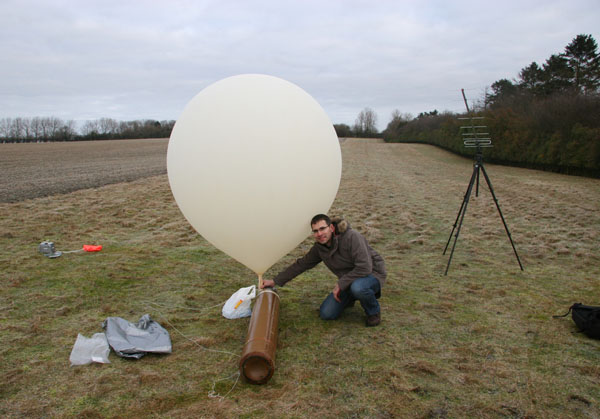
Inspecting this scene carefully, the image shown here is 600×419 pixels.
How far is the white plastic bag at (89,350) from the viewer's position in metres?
3.35

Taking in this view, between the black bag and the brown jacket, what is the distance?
76.8 inches

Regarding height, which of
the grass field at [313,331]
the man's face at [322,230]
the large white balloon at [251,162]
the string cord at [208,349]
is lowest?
the string cord at [208,349]

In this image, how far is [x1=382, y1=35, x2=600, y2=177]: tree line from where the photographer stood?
66.8 feet

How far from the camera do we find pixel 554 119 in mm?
22766

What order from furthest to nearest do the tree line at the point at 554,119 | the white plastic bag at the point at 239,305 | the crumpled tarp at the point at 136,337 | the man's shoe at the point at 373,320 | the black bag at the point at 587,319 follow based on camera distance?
1. the tree line at the point at 554,119
2. the white plastic bag at the point at 239,305
3. the man's shoe at the point at 373,320
4. the black bag at the point at 587,319
5. the crumpled tarp at the point at 136,337

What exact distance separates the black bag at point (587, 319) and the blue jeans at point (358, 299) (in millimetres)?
1981

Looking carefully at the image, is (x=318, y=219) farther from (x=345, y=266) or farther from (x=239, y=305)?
(x=239, y=305)

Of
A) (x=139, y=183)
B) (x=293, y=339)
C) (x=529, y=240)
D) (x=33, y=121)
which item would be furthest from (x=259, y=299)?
(x=33, y=121)

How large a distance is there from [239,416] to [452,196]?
508 inches

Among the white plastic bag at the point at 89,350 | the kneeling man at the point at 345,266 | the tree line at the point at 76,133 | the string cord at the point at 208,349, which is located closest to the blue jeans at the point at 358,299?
the kneeling man at the point at 345,266

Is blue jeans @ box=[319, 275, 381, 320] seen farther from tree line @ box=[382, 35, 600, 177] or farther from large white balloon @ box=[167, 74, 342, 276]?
tree line @ box=[382, 35, 600, 177]

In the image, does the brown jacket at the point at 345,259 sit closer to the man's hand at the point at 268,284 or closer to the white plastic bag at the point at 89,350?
the man's hand at the point at 268,284

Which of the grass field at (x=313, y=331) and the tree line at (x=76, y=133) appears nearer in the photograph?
the grass field at (x=313, y=331)

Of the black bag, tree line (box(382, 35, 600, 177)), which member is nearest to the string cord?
the black bag
